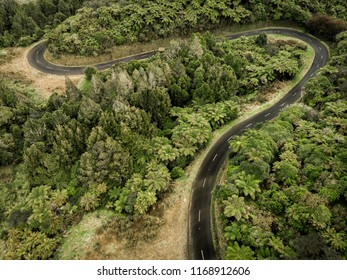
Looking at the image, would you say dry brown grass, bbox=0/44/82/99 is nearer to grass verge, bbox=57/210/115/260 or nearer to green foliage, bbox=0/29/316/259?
green foliage, bbox=0/29/316/259

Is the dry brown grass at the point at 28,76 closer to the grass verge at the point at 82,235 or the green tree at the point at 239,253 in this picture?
the grass verge at the point at 82,235

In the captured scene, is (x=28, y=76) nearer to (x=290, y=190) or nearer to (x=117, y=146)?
(x=117, y=146)

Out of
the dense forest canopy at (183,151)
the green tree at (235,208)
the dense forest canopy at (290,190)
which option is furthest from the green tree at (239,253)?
the green tree at (235,208)

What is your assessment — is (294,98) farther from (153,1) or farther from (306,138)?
(153,1)

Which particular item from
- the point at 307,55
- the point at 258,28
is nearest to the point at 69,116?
the point at 307,55

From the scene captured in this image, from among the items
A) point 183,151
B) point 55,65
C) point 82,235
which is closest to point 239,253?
point 183,151
